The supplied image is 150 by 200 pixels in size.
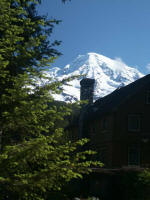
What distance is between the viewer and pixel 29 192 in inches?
274

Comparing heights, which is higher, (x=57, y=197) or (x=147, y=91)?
(x=147, y=91)

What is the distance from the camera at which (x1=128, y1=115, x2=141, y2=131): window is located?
30.7 m

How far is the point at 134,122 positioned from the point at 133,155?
3.07m

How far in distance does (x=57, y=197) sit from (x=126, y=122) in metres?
13.8

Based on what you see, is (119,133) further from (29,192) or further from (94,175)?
(29,192)

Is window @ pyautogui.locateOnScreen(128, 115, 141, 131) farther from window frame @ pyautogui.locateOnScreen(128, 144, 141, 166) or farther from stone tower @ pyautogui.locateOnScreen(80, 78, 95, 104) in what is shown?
stone tower @ pyautogui.locateOnScreen(80, 78, 95, 104)

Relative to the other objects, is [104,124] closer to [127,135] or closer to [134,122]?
[127,135]

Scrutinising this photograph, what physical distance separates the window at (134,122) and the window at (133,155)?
1657 mm

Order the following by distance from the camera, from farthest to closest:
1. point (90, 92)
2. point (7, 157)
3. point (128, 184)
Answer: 1. point (90, 92)
2. point (128, 184)
3. point (7, 157)

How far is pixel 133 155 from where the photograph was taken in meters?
30.2

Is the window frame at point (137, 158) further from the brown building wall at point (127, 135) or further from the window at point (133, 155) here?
the brown building wall at point (127, 135)

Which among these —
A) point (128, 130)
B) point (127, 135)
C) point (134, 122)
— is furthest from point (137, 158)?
point (134, 122)

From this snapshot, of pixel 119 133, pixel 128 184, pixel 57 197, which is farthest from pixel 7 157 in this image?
pixel 119 133

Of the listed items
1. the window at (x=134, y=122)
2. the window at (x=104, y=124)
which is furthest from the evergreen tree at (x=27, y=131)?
the window at (x=104, y=124)
